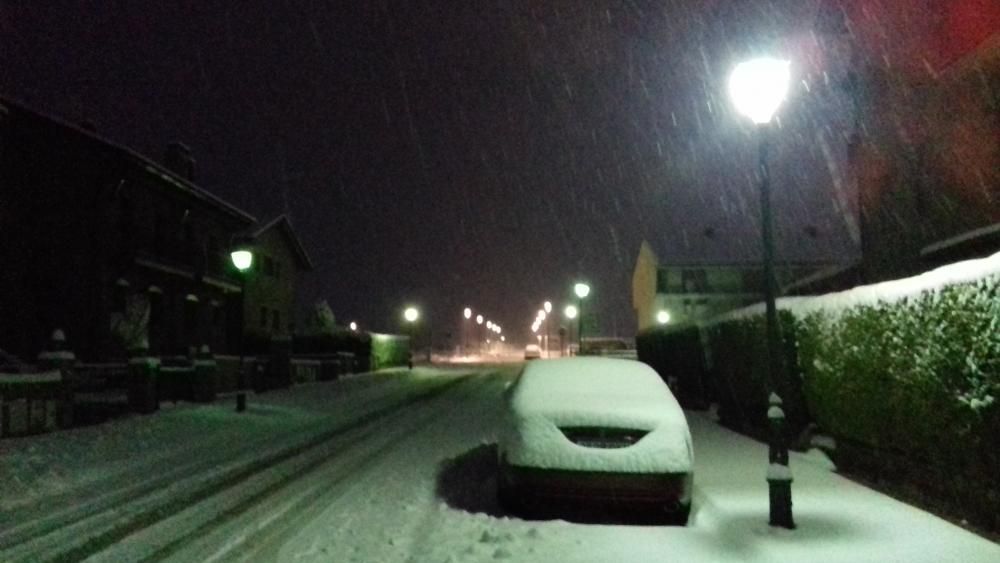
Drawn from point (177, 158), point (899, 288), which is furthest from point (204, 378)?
point (177, 158)

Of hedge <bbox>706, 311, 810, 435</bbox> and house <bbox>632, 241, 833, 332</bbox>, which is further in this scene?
house <bbox>632, 241, 833, 332</bbox>

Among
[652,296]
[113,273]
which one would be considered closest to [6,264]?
[113,273]

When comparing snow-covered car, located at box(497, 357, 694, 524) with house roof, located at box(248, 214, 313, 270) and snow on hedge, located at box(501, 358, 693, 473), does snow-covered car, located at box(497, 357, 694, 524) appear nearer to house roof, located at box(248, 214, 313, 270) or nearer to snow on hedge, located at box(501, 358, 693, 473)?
snow on hedge, located at box(501, 358, 693, 473)

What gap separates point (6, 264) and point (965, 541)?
98.5ft

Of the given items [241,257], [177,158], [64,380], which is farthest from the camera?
[177,158]

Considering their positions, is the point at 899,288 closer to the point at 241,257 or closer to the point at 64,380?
the point at 64,380

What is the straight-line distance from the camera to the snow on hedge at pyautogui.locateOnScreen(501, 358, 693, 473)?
9008mm

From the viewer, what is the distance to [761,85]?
949 centimetres

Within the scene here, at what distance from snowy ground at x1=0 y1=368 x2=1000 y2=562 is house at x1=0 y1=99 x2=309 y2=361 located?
12.4m

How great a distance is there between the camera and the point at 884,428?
34.7 ft

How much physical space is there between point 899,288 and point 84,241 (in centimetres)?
2909

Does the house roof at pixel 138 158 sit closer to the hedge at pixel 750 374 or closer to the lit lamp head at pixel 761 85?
the hedge at pixel 750 374

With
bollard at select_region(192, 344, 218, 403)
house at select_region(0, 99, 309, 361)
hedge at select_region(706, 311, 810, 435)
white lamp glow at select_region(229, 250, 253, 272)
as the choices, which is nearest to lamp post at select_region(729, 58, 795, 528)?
hedge at select_region(706, 311, 810, 435)

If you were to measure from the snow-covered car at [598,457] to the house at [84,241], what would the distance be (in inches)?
752
